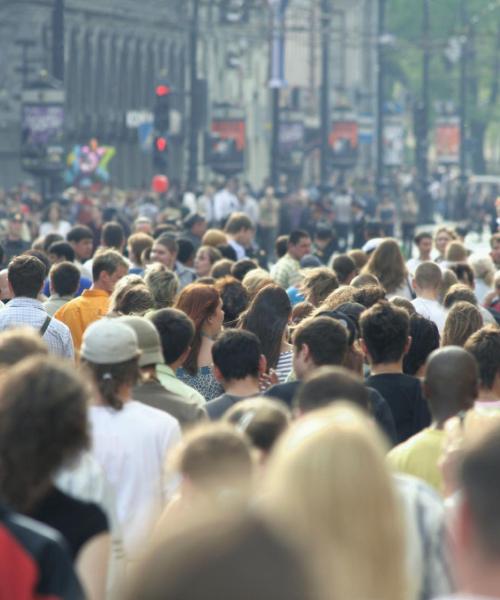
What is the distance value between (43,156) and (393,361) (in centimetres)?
2500

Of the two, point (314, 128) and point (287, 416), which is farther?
point (314, 128)

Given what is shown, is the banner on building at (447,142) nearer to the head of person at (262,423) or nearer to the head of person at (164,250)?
the head of person at (164,250)

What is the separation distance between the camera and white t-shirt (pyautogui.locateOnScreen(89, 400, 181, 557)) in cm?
654

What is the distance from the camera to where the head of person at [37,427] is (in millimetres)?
4867

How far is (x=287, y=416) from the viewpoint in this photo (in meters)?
5.76

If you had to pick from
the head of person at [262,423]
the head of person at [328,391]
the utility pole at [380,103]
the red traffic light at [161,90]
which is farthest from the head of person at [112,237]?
the utility pole at [380,103]

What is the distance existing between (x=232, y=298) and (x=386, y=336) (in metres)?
3.72

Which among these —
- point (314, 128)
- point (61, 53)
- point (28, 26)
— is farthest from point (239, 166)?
point (61, 53)

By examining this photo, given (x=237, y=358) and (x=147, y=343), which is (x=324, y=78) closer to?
(x=237, y=358)

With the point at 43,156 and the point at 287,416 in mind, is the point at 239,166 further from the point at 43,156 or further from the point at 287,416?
the point at 287,416

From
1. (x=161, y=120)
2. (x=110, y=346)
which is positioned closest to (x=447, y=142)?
(x=161, y=120)

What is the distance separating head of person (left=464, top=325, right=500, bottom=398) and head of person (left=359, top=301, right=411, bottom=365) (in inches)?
15.3

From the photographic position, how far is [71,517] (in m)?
5.04

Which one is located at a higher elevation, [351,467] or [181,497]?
[351,467]
